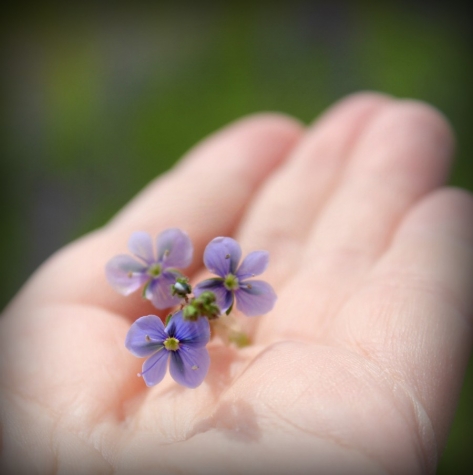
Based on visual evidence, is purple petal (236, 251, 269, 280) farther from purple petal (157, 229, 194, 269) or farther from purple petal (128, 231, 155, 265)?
purple petal (128, 231, 155, 265)

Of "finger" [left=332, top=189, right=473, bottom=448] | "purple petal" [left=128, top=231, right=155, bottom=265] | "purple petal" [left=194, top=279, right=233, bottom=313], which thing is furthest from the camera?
"purple petal" [left=128, top=231, right=155, bottom=265]

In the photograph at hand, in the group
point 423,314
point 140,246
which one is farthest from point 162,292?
point 423,314

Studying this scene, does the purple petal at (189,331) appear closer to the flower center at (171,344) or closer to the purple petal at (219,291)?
the flower center at (171,344)

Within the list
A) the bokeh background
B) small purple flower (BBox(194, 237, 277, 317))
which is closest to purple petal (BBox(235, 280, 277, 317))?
small purple flower (BBox(194, 237, 277, 317))

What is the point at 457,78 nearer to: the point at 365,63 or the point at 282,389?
the point at 365,63

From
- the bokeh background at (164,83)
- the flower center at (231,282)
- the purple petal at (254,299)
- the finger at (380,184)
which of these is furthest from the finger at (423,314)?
the bokeh background at (164,83)
